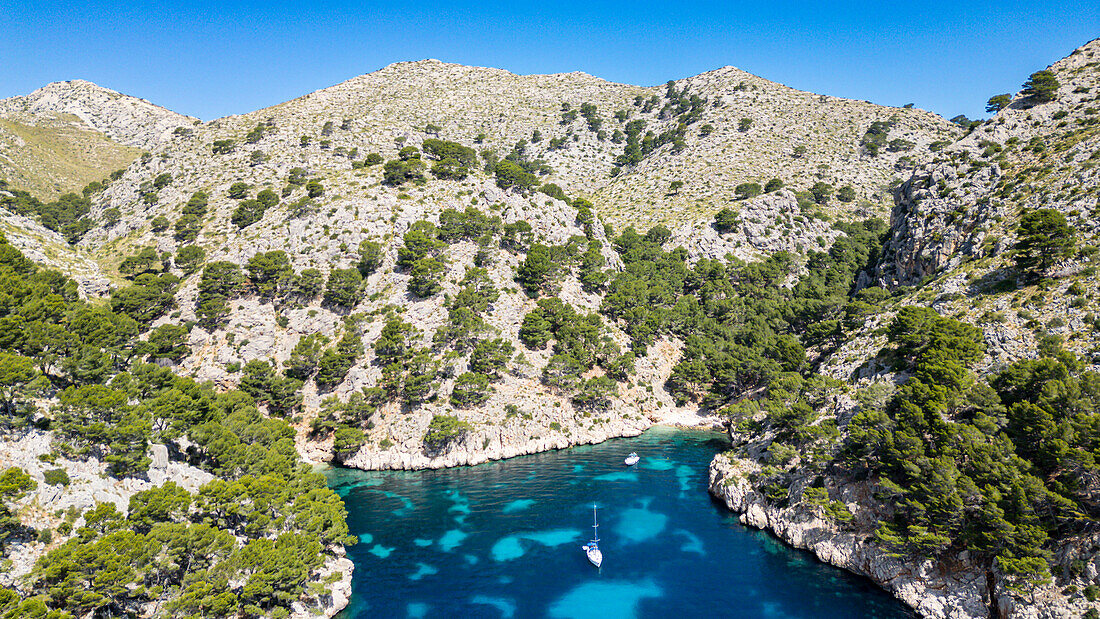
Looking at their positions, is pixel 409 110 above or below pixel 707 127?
above

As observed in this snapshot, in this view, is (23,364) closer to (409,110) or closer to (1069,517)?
(1069,517)

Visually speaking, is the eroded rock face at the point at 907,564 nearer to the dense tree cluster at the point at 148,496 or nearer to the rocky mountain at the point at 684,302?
the rocky mountain at the point at 684,302

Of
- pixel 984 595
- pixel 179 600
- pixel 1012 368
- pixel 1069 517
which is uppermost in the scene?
pixel 1012 368

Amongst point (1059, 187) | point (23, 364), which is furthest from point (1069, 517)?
point (23, 364)

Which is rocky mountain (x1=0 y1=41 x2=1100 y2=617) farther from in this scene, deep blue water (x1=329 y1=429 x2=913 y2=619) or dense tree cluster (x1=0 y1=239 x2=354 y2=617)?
deep blue water (x1=329 y1=429 x2=913 y2=619)

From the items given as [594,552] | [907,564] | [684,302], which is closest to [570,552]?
[594,552]

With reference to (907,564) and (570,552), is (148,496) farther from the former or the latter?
(907,564)

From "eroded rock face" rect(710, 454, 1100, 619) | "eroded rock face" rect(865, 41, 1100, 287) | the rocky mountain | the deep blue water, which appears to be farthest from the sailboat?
"eroded rock face" rect(865, 41, 1100, 287)

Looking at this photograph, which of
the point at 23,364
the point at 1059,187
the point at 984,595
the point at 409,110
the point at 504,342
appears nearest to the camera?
the point at 984,595
